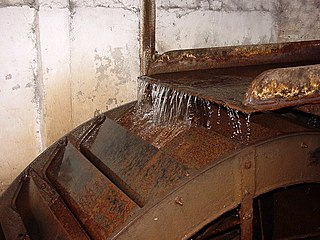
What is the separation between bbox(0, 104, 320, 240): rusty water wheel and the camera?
172cm

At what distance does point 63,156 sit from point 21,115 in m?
0.37

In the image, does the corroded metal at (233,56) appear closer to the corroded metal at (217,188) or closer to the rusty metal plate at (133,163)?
the rusty metal plate at (133,163)

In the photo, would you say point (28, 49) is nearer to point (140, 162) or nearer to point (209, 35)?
point (140, 162)

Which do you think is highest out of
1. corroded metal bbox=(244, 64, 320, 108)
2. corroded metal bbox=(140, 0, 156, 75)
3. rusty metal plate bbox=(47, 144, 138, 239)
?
corroded metal bbox=(140, 0, 156, 75)

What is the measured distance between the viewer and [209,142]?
6.52 ft

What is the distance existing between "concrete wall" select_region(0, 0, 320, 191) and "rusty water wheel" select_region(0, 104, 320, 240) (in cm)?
18

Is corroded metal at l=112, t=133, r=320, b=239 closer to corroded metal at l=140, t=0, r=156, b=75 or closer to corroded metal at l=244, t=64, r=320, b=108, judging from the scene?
corroded metal at l=244, t=64, r=320, b=108

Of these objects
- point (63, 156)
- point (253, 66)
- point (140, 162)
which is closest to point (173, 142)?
point (140, 162)

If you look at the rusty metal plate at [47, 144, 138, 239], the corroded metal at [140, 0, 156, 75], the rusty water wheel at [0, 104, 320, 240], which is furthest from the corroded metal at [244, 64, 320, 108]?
the corroded metal at [140, 0, 156, 75]

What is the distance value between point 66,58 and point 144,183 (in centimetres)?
103

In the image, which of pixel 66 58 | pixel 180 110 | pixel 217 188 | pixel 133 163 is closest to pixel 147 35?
pixel 66 58

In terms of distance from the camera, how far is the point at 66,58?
2537mm

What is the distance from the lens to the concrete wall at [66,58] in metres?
2.44

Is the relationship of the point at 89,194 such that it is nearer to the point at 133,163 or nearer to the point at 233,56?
the point at 133,163
